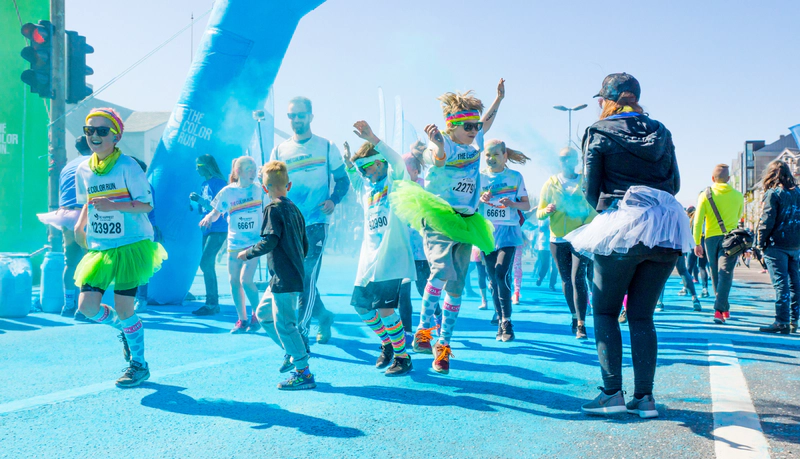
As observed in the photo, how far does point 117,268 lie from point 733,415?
13.3ft

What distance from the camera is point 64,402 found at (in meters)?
3.77

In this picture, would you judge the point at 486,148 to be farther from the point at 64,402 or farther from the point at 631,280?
the point at 64,402

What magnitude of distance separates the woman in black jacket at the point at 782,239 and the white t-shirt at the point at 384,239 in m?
4.41

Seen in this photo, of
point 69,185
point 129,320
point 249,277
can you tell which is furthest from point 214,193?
point 129,320

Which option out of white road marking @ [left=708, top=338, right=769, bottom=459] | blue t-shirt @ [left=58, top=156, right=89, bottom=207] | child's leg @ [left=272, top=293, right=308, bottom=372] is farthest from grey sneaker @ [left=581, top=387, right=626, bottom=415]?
blue t-shirt @ [left=58, top=156, right=89, bottom=207]

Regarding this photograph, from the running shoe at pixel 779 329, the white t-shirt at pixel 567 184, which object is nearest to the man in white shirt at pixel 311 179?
the white t-shirt at pixel 567 184

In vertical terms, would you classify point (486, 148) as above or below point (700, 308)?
above

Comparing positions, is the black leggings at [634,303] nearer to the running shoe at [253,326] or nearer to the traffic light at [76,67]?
the running shoe at [253,326]

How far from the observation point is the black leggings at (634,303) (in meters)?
3.52


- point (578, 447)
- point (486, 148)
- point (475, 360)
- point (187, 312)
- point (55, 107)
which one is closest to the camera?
point (578, 447)

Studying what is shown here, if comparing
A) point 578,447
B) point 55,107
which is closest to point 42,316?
point 55,107

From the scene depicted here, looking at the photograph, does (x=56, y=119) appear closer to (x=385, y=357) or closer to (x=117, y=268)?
(x=117, y=268)

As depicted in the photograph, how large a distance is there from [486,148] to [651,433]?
154 inches

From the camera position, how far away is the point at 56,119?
29.8ft
